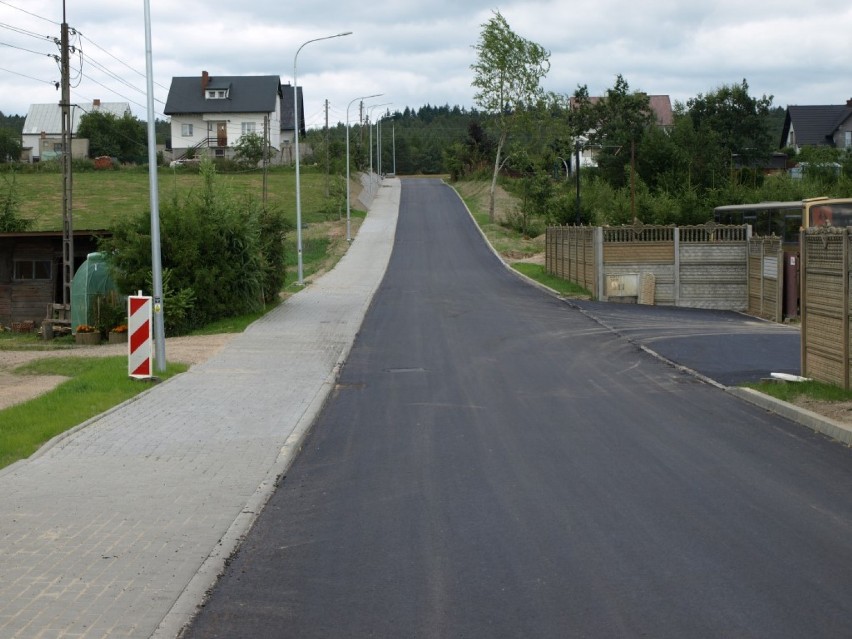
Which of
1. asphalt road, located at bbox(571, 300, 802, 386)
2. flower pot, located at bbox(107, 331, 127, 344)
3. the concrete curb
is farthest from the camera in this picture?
flower pot, located at bbox(107, 331, 127, 344)

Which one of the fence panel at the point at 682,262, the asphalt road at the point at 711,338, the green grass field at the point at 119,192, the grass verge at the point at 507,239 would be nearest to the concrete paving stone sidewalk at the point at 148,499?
the asphalt road at the point at 711,338

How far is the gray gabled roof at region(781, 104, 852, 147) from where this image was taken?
9350 centimetres

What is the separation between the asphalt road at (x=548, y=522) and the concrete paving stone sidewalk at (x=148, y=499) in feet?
0.95

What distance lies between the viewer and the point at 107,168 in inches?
3573

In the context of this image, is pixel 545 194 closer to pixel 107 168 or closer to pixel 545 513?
pixel 107 168

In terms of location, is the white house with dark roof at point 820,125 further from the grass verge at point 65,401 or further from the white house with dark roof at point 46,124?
the grass verge at point 65,401

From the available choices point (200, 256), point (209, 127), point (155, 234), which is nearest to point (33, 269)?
point (200, 256)

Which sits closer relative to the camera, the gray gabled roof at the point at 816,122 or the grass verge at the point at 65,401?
the grass verge at the point at 65,401

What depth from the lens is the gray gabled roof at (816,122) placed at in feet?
307

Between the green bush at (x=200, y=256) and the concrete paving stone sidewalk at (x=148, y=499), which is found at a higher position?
the green bush at (x=200, y=256)

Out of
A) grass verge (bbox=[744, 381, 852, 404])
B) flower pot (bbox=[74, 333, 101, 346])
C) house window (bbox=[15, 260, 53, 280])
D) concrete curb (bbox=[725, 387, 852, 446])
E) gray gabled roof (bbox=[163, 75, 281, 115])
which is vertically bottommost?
flower pot (bbox=[74, 333, 101, 346])

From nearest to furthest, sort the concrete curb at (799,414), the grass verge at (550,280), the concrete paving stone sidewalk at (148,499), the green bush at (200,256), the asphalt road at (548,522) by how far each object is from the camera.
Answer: the asphalt road at (548,522) < the concrete paving stone sidewalk at (148,499) < the concrete curb at (799,414) < the green bush at (200,256) < the grass verge at (550,280)

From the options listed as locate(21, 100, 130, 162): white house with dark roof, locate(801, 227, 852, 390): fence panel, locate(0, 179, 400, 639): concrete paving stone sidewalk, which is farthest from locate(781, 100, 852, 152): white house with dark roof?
locate(0, 179, 400, 639): concrete paving stone sidewalk

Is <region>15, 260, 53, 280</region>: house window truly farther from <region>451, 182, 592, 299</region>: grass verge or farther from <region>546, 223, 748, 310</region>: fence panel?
<region>546, 223, 748, 310</region>: fence panel
